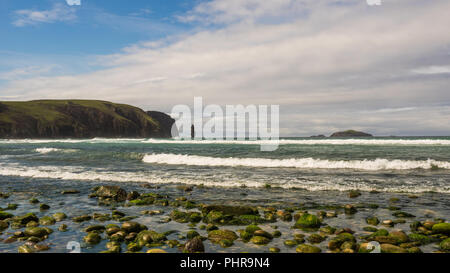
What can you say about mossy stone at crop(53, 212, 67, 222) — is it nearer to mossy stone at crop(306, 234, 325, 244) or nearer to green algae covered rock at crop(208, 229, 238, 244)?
green algae covered rock at crop(208, 229, 238, 244)

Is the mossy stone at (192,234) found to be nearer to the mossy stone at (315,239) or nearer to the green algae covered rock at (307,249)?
the green algae covered rock at (307,249)

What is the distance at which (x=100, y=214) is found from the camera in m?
9.10

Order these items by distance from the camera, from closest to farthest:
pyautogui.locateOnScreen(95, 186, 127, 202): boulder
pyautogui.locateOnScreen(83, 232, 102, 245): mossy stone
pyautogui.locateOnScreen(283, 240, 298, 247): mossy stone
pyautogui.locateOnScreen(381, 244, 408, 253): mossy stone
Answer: pyautogui.locateOnScreen(381, 244, 408, 253): mossy stone < pyautogui.locateOnScreen(283, 240, 298, 247): mossy stone < pyautogui.locateOnScreen(83, 232, 102, 245): mossy stone < pyautogui.locateOnScreen(95, 186, 127, 202): boulder

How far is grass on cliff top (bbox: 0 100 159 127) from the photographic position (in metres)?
136

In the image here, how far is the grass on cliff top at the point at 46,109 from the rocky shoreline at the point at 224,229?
15195 cm

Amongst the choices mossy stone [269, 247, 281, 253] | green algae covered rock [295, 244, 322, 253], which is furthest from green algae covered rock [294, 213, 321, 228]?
mossy stone [269, 247, 281, 253]

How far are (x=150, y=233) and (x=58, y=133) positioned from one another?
15605 centimetres

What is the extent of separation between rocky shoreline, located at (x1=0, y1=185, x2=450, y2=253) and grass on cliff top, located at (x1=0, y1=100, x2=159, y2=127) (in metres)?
152

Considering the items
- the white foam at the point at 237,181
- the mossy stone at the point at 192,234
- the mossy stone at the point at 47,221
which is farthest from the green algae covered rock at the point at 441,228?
the mossy stone at the point at 47,221

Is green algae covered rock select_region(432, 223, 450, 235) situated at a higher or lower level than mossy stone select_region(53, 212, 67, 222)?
higher

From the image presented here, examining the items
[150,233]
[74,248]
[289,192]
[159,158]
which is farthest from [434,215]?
[159,158]

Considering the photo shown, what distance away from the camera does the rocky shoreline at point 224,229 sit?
6332 mm

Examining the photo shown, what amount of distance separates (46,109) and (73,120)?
2000 centimetres
